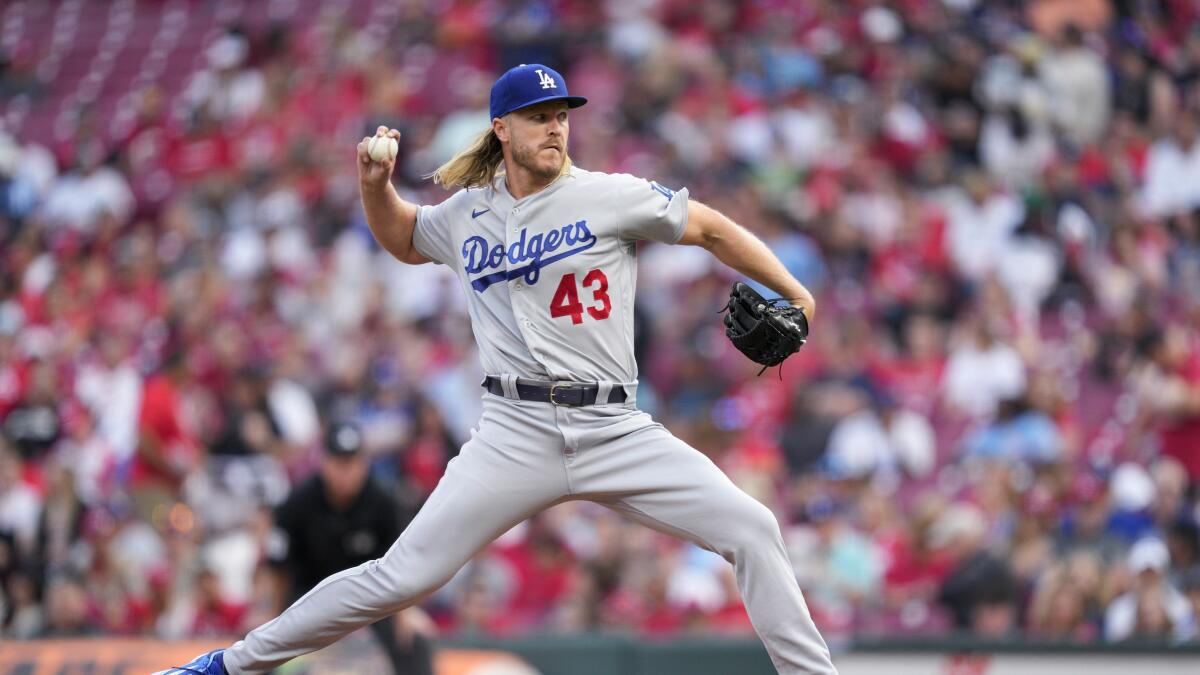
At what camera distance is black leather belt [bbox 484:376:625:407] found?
476 centimetres

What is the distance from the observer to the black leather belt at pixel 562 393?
4762 millimetres

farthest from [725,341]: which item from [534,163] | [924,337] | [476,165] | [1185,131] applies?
[534,163]

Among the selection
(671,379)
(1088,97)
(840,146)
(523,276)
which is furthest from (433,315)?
(523,276)

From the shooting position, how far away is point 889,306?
10602 mm

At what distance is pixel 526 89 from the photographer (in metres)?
4.73

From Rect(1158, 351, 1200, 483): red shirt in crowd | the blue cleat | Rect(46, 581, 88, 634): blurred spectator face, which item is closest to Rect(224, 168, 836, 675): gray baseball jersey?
the blue cleat

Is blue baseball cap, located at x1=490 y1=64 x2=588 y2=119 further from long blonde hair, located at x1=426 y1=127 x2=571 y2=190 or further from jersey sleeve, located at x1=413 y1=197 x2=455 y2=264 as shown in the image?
jersey sleeve, located at x1=413 y1=197 x2=455 y2=264

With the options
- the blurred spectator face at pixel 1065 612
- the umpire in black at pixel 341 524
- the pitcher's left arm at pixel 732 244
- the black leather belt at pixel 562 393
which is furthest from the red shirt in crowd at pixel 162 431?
the pitcher's left arm at pixel 732 244

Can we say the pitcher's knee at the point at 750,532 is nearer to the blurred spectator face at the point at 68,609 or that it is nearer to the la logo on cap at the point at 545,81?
the la logo on cap at the point at 545,81

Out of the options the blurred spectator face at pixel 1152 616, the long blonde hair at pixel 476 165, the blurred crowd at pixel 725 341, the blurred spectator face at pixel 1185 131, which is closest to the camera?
the long blonde hair at pixel 476 165

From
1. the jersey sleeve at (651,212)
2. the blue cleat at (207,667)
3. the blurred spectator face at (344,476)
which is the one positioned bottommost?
the blue cleat at (207,667)

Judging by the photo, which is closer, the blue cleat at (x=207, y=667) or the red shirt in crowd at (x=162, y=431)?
the blue cleat at (x=207, y=667)

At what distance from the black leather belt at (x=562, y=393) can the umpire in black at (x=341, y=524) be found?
93.4 inches

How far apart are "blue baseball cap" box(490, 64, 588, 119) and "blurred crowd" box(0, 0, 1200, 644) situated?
377 centimetres
